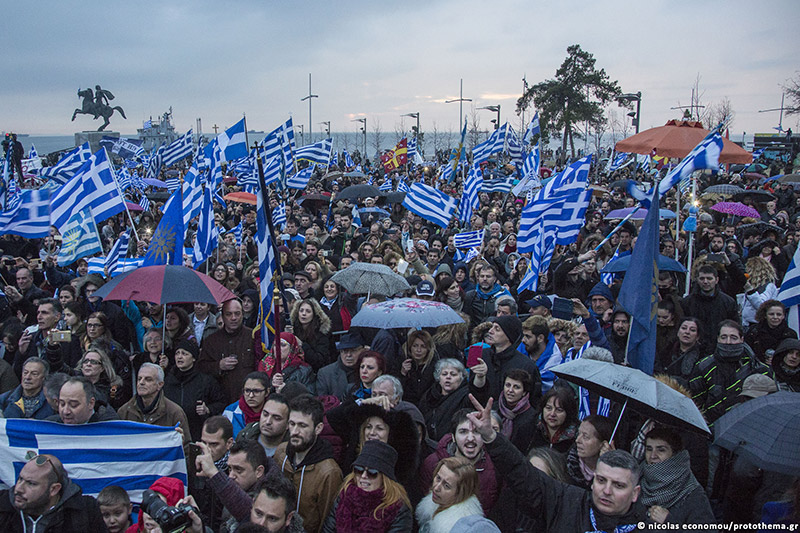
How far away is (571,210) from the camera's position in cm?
871

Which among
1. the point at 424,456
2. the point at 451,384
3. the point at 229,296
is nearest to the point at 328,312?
the point at 229,296

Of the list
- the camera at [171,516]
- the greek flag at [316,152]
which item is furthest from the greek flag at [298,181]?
the camera at [171,516]

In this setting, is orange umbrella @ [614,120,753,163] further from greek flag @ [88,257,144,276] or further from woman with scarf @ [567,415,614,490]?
greek flag @ [88,257,144,276]

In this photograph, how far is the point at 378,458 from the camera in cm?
356

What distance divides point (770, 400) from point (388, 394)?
95.6 inches

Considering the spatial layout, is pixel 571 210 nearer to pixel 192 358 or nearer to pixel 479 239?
pixel 479 239

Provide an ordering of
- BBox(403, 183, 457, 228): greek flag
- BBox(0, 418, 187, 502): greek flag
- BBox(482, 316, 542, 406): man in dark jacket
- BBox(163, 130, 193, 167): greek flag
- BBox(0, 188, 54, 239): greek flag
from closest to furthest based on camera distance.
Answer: BBox(0, 418, 187, 502): greek flag, BBox(482, 316, 542, 406): man in dark jacket, BBox(0, 188, 54, 239): greek flag, BBox(403, 183, 457, 228): greek flag, BBox(163, 130, 193, 167): greek flag

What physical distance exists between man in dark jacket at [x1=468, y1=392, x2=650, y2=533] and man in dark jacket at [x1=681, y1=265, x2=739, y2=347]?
4533 millimetres

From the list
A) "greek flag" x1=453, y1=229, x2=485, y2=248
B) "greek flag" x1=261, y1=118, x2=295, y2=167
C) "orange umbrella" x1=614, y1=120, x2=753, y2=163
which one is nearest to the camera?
"orange umbrella" x1=614, y1=120, x2=753, y2=163

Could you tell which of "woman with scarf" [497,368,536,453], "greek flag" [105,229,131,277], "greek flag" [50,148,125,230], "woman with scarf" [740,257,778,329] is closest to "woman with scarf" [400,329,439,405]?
"woman with scarf" [497,368,536,453]

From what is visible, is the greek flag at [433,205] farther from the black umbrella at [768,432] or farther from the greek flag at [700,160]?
the black umbrella at [768,432]

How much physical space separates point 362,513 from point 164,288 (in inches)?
126

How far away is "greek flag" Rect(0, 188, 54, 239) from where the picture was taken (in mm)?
9273

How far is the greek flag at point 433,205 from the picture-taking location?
11.9 metres
